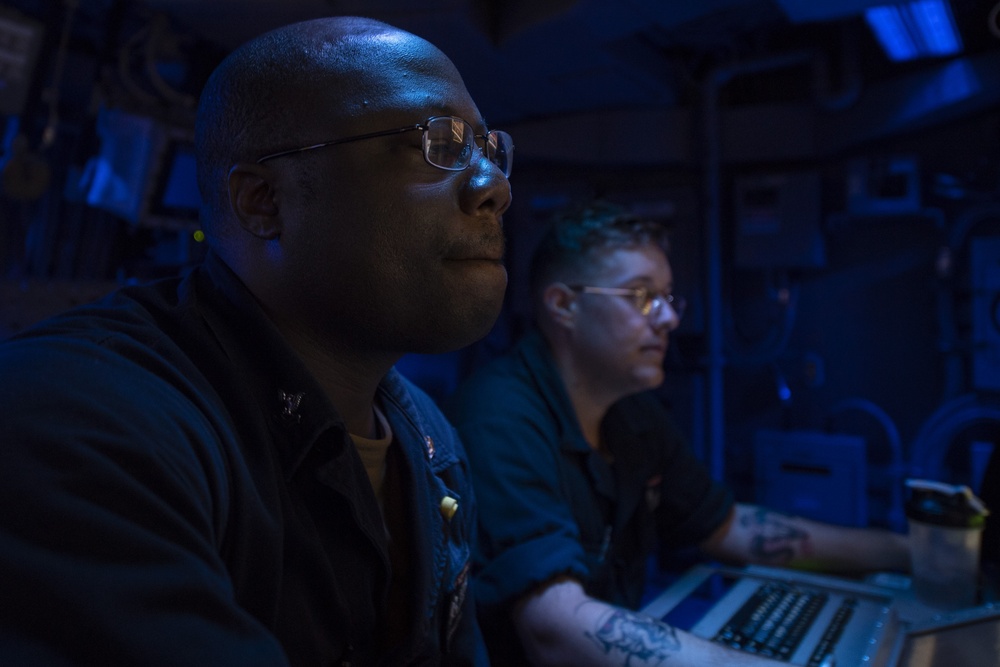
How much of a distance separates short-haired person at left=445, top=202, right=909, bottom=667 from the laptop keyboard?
0.23 m

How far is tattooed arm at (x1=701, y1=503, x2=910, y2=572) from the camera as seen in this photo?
1746mm

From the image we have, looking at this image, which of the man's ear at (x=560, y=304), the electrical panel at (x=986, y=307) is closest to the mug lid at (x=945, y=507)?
the man's ear at (x=560, y=304)

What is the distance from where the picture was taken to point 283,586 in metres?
0.77

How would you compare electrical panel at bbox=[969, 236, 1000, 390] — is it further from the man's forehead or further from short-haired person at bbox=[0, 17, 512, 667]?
the man's forehead

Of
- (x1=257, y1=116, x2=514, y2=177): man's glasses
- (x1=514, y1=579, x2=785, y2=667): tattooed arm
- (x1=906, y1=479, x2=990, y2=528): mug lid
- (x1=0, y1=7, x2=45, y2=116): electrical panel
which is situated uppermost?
(x1=0, y1=7, x2=45, y2=116): electrical panel

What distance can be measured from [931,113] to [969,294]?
2.34ft

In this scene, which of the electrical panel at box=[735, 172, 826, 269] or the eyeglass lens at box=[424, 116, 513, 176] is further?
the electrical panel at box=[735, 172, 826, 269]

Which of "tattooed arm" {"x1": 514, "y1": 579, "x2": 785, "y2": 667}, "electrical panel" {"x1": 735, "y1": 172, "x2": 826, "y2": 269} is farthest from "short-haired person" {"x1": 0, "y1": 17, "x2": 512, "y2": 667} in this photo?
"electrical panel" {"x1": 735, "y1": 172, "x2": 826, "y2": 269}

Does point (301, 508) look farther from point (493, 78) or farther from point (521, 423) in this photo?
point (493, 78)

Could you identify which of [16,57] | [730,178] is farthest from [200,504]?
[730,178]

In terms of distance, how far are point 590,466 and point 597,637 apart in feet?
1.74

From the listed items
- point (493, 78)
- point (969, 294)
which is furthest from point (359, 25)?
point (969, 294)

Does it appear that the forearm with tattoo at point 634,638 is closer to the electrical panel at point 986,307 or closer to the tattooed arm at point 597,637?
the tattooed arm at point 597,637

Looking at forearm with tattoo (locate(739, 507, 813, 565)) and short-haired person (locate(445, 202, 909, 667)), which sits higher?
short-haired person (locate(445, 202, 909, 667))
